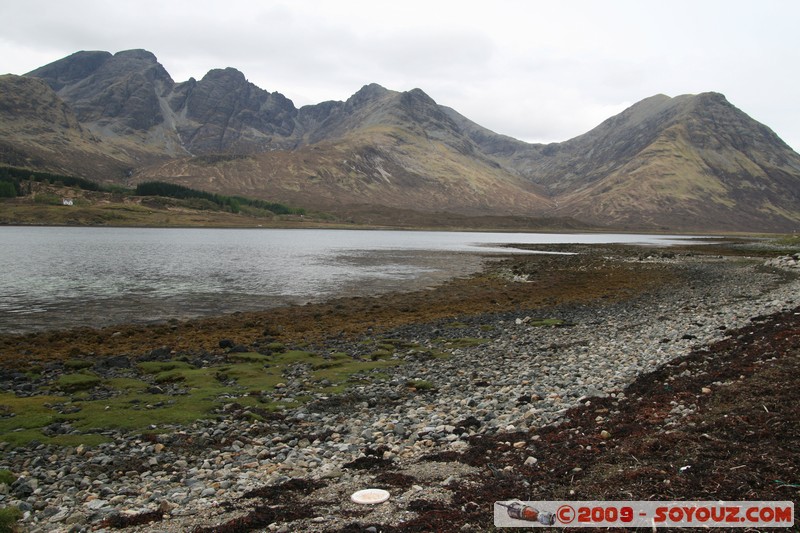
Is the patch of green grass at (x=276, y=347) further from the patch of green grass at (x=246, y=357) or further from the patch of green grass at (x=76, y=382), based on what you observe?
the patch of green grass at (x=76, y=382)

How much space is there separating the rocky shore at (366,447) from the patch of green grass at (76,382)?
3.87 ft

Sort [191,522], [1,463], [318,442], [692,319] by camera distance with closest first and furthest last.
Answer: [191,522], [1,463], [318,442], [692,319]

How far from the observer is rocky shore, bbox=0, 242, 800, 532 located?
970 cm

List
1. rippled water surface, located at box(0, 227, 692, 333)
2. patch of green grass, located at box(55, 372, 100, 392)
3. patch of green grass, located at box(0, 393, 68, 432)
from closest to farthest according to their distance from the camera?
patch of green grass, located at box(0, 393, 68, 432), patch of green grass, located at box(55, 372, 100, 392), rippled water surface, located at box(0, 227, 692, 333)

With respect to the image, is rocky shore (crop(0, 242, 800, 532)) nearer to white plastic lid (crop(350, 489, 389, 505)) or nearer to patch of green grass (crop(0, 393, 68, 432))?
white plastic lid (crop(350, 489, 389, 505))

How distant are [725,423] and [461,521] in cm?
665

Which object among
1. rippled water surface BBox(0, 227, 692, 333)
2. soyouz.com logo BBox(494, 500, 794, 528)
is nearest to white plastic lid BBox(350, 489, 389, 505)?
soyouz.com logo BBox(494, 500, 794, 528)

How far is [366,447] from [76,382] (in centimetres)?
1462

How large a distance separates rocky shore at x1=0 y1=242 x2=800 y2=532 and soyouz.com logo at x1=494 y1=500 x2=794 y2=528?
0.56 m

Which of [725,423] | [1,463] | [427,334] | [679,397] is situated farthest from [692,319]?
[1,463]

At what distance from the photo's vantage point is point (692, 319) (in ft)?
98.9

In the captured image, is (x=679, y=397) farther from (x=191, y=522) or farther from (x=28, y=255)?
(x=28, y=255)

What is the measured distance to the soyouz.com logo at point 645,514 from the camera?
24.0ft

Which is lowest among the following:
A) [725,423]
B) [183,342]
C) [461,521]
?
[183,342]
